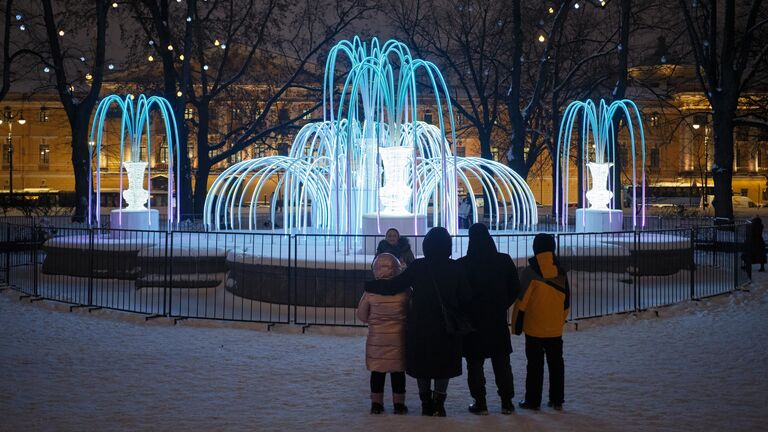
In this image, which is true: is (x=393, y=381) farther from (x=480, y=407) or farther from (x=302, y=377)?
(x=302, y=377)

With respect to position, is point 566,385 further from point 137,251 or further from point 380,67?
point 137,251

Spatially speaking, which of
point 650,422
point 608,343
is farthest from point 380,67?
point 650,422

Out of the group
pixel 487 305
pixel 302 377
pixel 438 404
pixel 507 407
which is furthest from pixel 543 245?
pixel 302 377

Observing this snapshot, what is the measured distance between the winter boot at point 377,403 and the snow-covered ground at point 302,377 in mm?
122

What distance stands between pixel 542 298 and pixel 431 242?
129 cm

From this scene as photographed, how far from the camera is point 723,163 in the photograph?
95.1 feet

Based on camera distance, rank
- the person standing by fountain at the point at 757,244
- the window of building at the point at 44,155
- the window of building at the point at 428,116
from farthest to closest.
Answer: the window of building at the point at 44,155
the window of building at the point at 428,116
the person standing by fountain at the point at 757,244

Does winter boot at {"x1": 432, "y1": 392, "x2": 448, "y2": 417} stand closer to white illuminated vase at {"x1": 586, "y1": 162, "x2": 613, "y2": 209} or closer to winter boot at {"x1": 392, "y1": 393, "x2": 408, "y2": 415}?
Answer: winter boot at {"x1": 392, "y1": 393, "x2": 408, "y2": 415}

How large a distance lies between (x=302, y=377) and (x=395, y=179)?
8001 mm

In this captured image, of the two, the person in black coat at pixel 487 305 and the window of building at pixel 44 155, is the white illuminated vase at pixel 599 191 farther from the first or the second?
the window of building at pixel 44 155

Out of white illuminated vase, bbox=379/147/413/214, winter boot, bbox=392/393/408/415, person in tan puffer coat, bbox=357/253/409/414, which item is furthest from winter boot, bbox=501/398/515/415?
white illuminated vase, bbox=379/147/413/214

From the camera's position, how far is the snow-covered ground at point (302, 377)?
7.72m

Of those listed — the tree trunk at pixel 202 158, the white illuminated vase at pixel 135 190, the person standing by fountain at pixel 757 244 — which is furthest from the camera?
the tree trunk at pixel 202 158

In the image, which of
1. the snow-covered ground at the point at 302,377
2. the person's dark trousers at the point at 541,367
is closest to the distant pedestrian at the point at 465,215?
the snow-covered ground at the point at 302,377
